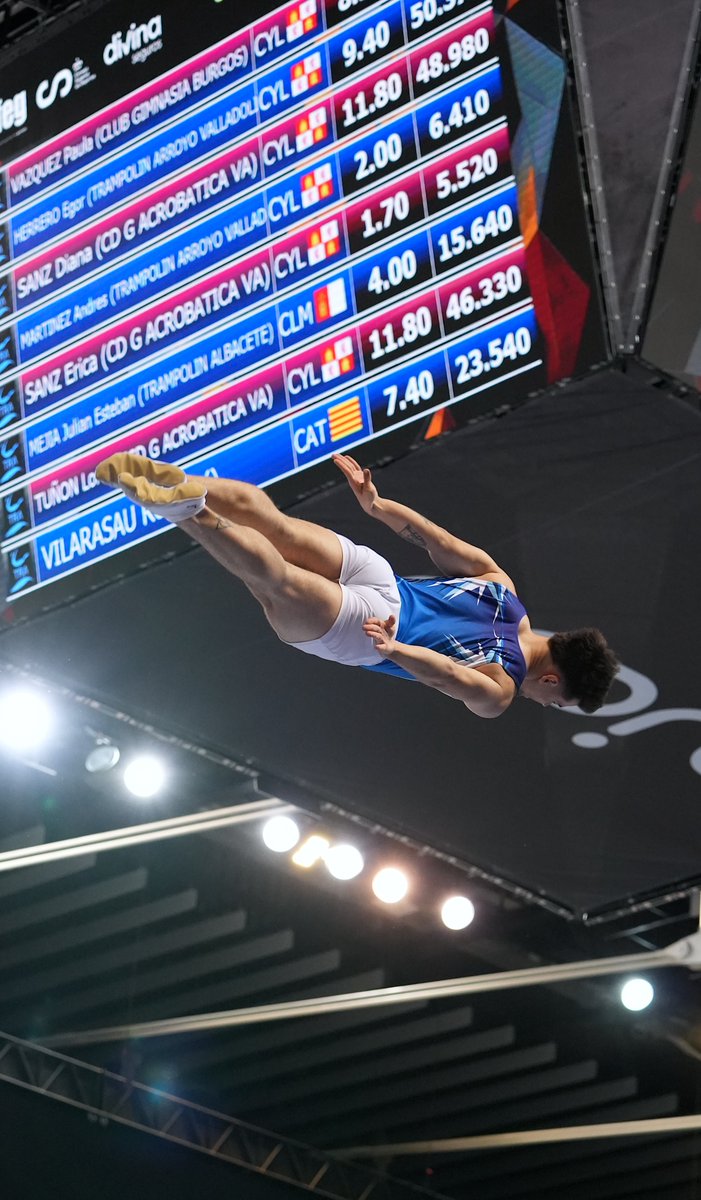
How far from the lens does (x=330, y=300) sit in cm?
662

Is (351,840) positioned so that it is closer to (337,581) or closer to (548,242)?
(337,581)

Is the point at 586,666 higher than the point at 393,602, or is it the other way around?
the point at 393,602

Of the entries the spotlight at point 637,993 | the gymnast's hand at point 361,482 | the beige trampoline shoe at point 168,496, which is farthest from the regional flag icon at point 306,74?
the spotlight at point 637,993

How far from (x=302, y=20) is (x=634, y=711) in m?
3.42

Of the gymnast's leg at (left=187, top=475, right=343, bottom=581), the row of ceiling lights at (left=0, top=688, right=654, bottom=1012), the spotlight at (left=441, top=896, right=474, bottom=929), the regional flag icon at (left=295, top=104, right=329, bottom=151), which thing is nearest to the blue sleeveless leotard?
the gymnast's leg at (left=187, top=475, right=343, bottom=581)

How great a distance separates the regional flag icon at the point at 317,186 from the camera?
6.73 meters

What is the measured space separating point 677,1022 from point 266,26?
793 centimetres

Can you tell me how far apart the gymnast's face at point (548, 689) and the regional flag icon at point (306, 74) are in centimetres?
269

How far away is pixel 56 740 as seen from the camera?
9367 mm

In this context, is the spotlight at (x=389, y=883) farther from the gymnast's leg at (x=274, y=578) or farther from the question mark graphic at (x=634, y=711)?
the gymnast's leg at (x=274, y=578)

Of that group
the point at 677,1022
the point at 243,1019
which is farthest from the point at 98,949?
the point at 677,1022

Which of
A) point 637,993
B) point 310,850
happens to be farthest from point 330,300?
point 637,993

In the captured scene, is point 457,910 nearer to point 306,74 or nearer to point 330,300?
point 330,300

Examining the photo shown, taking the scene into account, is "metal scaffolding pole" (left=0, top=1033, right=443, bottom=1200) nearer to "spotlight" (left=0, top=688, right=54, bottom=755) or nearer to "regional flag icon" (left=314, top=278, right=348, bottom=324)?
"spotlight" (left=0, top=688, right=54, bottom=755)
